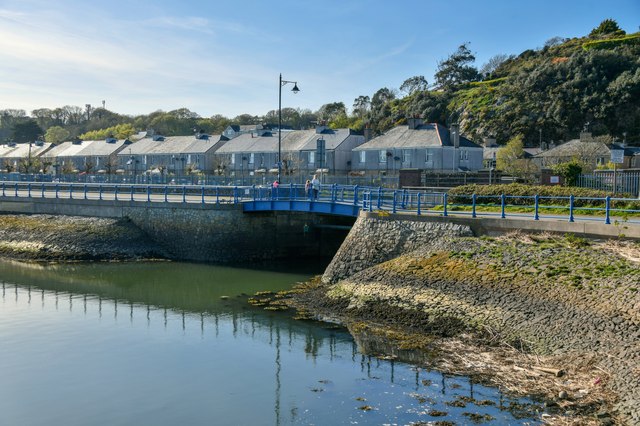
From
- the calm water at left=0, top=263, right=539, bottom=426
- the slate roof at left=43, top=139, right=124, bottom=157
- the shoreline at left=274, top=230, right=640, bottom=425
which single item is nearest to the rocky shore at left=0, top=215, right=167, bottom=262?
the calm water at left=0, top=263, right=539, bottom=426

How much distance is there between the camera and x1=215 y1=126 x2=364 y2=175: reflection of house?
71750 mm

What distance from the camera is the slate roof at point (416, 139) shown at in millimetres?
63103

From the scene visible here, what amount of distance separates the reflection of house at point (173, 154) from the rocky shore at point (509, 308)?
6251 centimetres

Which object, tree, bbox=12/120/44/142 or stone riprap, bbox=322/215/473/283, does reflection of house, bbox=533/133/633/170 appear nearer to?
stone riprap, bbox=322/215/473/283

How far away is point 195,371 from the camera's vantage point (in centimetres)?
1720

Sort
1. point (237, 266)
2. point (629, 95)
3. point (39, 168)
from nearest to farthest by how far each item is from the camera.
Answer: point (237, 266)
point (629, 95)
point (39, 168)

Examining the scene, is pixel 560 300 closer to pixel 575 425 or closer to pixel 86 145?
pixel 575 425

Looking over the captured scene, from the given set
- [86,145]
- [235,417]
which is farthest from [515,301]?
[86,145]

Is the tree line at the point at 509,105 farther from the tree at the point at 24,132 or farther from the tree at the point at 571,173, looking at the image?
the tree at the point at 571,173

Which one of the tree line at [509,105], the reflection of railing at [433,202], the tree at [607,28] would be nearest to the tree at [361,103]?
the tree line at [509,105]

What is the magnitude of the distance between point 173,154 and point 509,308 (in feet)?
250

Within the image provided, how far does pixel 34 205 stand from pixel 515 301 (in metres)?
34.2

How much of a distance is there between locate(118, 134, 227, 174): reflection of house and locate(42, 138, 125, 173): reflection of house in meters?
2.84

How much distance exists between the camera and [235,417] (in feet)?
46.4
